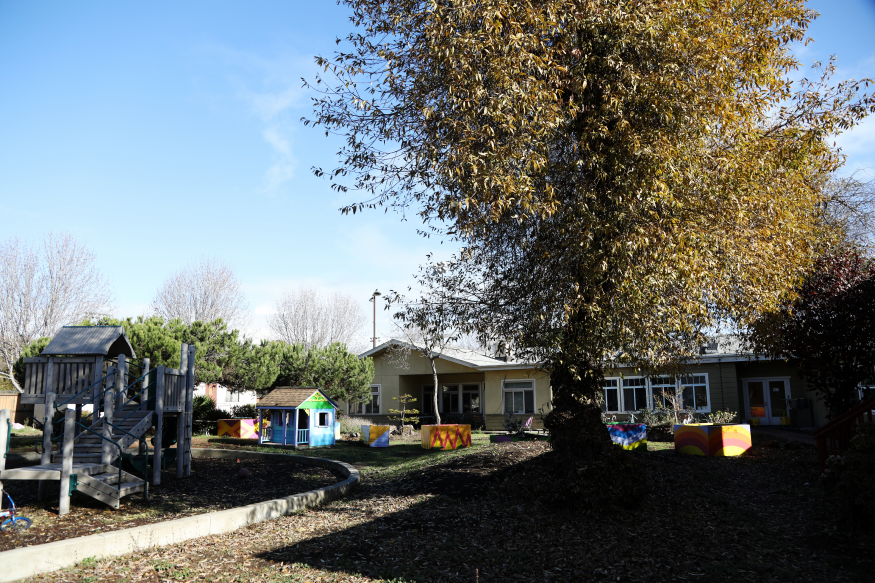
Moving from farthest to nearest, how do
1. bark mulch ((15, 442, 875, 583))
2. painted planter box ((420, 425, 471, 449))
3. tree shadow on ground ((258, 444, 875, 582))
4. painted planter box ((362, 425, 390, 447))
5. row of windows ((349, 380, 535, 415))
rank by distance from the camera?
1. row of windows ((349, 380, 535, 415))
2. painted planter box ((362, 425, 390, 447))
3. painted planter box ((420, 425, 471, 449))
4. tree shadow on ground ((258, 444, 875, 582))
5. bark mulch ((15, 442, 875, 583))

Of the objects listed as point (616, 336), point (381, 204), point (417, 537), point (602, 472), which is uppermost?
point (381, 204)

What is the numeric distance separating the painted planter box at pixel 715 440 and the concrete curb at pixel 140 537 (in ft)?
Result: 29.3

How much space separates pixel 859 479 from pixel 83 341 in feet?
39.8

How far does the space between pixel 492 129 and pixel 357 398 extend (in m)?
22.1

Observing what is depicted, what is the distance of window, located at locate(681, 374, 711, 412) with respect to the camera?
23188 mm

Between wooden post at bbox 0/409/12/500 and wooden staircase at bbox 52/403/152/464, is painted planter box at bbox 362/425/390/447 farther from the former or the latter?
wooden post at bbox 0/409/12/500

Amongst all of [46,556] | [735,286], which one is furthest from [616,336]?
[46,556]

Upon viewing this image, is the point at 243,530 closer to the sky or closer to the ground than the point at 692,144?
closer to the ground

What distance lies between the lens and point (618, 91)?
25.6 ft

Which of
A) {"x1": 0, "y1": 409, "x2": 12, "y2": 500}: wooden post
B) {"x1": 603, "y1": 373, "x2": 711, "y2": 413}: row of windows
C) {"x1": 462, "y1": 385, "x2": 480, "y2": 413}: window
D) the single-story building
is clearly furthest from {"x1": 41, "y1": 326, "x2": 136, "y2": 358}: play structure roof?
{"x1": 462, "y1": 385, "x2": 480, "y2": 413}: window

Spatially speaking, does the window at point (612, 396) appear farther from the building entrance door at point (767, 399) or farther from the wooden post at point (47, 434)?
the wooden post at point (47, 434)

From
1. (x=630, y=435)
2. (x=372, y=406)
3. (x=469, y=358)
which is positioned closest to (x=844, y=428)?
(x=630, y=435)

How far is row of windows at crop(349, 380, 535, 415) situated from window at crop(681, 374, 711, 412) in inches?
295

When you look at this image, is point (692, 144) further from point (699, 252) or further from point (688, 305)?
point (688, 305)
